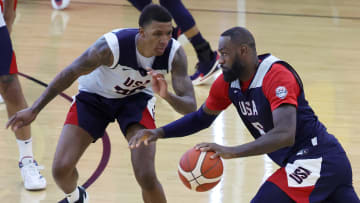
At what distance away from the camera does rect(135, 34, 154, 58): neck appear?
3.84 metres

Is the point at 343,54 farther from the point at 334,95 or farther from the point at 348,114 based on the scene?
the point at 348,114

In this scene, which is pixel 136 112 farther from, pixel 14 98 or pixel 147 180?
pixel 14 98

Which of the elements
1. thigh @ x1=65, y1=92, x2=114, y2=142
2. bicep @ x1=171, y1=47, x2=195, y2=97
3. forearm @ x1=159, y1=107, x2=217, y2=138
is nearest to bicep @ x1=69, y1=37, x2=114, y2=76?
thigh @ x1=65, y1=92, x2=114, y2=142

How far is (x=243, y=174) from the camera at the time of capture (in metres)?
4.84

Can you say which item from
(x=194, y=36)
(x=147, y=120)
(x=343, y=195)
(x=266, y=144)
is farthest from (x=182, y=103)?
(x=194, y=36)

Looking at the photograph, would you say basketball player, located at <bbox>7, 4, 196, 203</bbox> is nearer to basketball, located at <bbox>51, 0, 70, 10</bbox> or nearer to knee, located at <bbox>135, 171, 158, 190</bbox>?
knee, located at <bbox>135, 171, 158, 190</bbox>

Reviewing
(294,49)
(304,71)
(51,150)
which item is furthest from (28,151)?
(294,49)

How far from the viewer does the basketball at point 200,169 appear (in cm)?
328

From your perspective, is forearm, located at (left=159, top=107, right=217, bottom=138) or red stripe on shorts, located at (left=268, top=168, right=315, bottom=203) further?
forearm, located at (left=159, top=107, right=217, bottom=138)

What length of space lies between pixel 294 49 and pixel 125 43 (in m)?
4.58

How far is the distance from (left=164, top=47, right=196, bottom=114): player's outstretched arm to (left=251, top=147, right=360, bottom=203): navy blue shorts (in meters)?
0.74

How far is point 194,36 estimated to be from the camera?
261 inches

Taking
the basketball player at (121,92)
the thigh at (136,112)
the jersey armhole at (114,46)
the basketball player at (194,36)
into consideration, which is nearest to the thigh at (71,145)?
the basketball player at (121,92)

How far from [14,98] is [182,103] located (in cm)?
145
